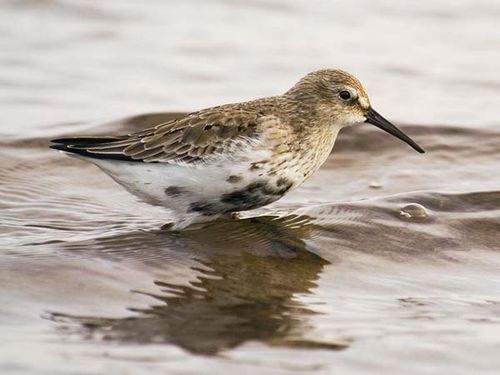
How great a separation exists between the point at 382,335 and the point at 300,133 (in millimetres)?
2020

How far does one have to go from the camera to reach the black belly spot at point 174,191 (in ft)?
22.4

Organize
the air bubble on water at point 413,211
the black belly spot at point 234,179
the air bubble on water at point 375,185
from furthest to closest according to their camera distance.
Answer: the air bubble on water at point 375,185 < the air bubble on water at point 413,211 < the black belly spot at point 234,179

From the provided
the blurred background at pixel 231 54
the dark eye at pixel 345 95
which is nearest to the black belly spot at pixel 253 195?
the dark eye at pixel 345 95

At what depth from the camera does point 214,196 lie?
6.79m

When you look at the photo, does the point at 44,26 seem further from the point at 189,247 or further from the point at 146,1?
the point at 189,247

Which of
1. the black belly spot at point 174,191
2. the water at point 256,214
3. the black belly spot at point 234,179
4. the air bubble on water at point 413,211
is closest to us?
the water at point 256,214

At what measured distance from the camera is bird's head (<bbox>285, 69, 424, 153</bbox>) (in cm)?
746

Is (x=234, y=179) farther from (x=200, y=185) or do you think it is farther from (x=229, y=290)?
(x=229, y=290)

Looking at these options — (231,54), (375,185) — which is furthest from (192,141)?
(231,54)

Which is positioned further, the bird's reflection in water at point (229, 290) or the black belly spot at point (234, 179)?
the black belly spot at point (234, 179)

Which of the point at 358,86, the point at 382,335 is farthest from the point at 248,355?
the point at 358,86

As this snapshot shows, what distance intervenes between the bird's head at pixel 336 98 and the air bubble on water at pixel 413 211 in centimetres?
56

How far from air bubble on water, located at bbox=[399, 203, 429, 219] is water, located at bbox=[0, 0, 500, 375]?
17 millimetres

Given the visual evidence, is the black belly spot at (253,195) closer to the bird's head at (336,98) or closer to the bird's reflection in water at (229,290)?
the bird's reflection in water at (229,290)
